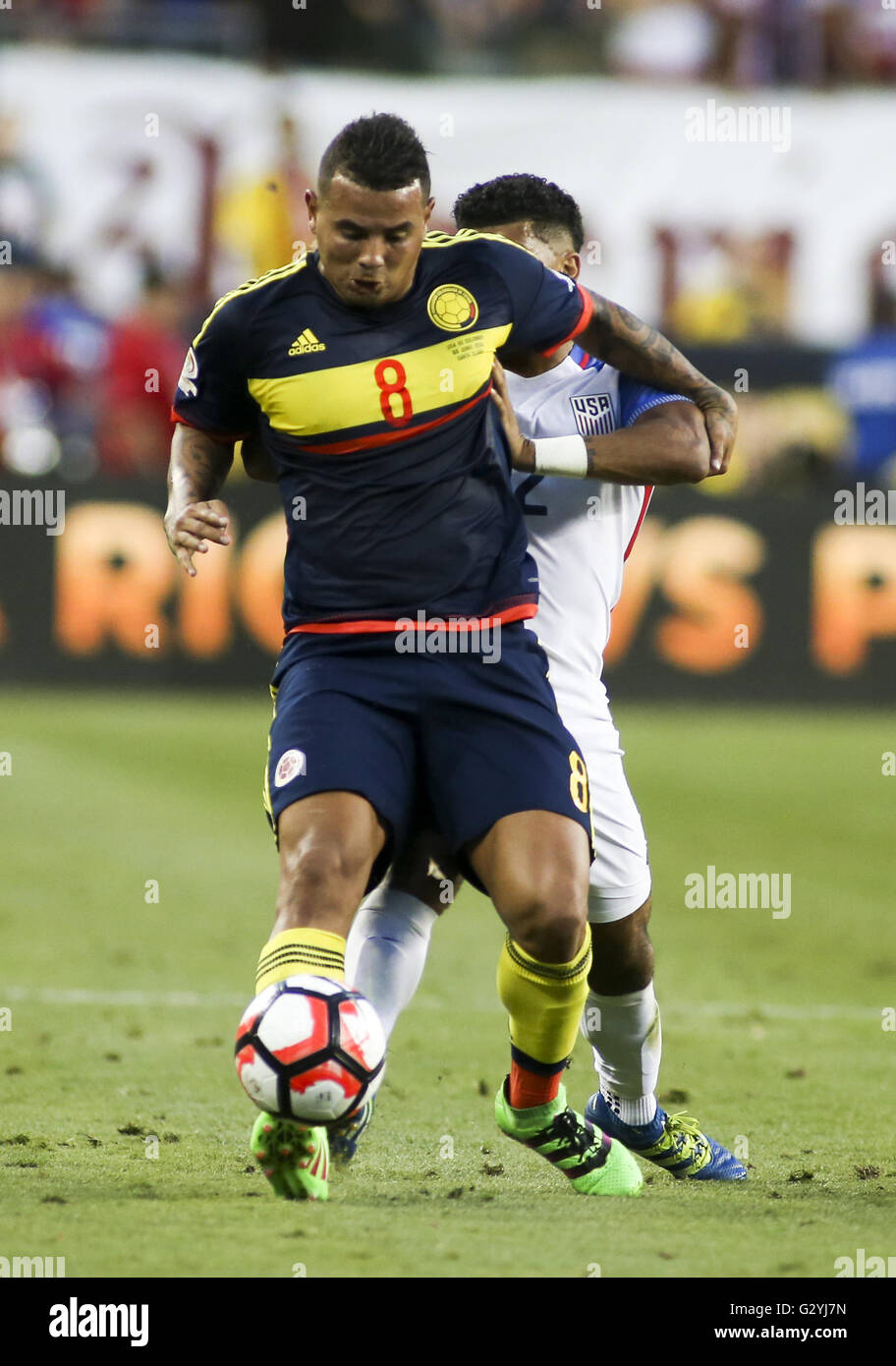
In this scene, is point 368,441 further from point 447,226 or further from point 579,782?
point 447,226

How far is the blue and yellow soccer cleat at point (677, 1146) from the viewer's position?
181 inches

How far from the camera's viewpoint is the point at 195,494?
430cm

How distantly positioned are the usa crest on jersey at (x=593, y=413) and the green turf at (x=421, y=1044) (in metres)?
1.76

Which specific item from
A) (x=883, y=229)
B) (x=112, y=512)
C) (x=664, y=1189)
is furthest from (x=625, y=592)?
(x=664, y=1189)

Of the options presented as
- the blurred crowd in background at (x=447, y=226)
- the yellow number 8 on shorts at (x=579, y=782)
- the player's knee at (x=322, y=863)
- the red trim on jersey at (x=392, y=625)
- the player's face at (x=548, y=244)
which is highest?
the blurred crowd in background at (x=447, y=226)

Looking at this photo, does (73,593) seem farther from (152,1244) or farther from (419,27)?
(152,1244)

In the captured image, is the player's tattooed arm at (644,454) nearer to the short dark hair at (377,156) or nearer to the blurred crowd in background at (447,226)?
the short dark hair at (377,156)

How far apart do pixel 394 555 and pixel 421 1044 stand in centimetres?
249

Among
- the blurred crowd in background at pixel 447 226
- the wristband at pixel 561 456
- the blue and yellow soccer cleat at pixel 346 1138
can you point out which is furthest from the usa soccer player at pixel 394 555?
the blurred crowd in background at pixel 447 226

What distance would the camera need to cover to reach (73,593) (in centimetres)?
1408

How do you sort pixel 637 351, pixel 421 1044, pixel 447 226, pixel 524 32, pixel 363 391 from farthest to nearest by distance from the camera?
pixel 524 32
pixel 447 226
pixel 421 1044
pixel 637 351
pixel 363 391

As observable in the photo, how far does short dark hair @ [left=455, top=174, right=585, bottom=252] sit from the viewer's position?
4836mm

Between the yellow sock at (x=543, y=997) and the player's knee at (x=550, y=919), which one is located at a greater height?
the player's knee at (x=550, y=919)

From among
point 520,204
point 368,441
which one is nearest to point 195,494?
point 368,441
